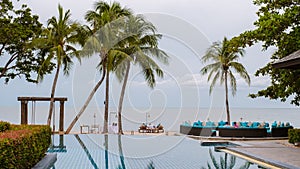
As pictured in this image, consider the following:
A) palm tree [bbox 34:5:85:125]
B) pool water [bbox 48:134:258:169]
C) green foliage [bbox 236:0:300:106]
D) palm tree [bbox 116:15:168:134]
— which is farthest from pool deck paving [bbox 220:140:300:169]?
palm tree [bbox 34:5:85:125]

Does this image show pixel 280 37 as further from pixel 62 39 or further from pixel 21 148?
pixel 62 39

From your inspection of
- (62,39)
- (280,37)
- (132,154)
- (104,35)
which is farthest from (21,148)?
(62,39)

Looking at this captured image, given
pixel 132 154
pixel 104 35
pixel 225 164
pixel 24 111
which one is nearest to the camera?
pixel 225 164

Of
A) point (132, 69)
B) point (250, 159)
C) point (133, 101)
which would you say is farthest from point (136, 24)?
point (250, 159)

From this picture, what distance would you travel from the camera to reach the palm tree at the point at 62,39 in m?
19.0

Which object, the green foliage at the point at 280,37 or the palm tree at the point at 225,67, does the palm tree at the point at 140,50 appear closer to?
the palm tree at the point at 225,67

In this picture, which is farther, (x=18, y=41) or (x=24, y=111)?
(x=18, y=41)

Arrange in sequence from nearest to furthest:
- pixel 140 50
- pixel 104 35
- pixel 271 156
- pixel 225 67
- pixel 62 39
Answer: pixel 271 156 → pixel 140 50 → pixel 104 35 → pixel 62 39 → pixel 225 67

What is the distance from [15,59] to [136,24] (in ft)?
21.8

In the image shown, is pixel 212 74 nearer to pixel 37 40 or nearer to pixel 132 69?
pixel 132 69

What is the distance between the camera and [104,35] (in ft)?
61.6

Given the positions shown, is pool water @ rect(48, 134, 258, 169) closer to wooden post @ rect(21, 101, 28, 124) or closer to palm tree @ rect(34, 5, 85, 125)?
wooden post @ rect(21, 101, 28, 124)

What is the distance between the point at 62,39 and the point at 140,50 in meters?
3.92

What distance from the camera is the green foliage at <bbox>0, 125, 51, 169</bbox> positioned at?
5857mm
